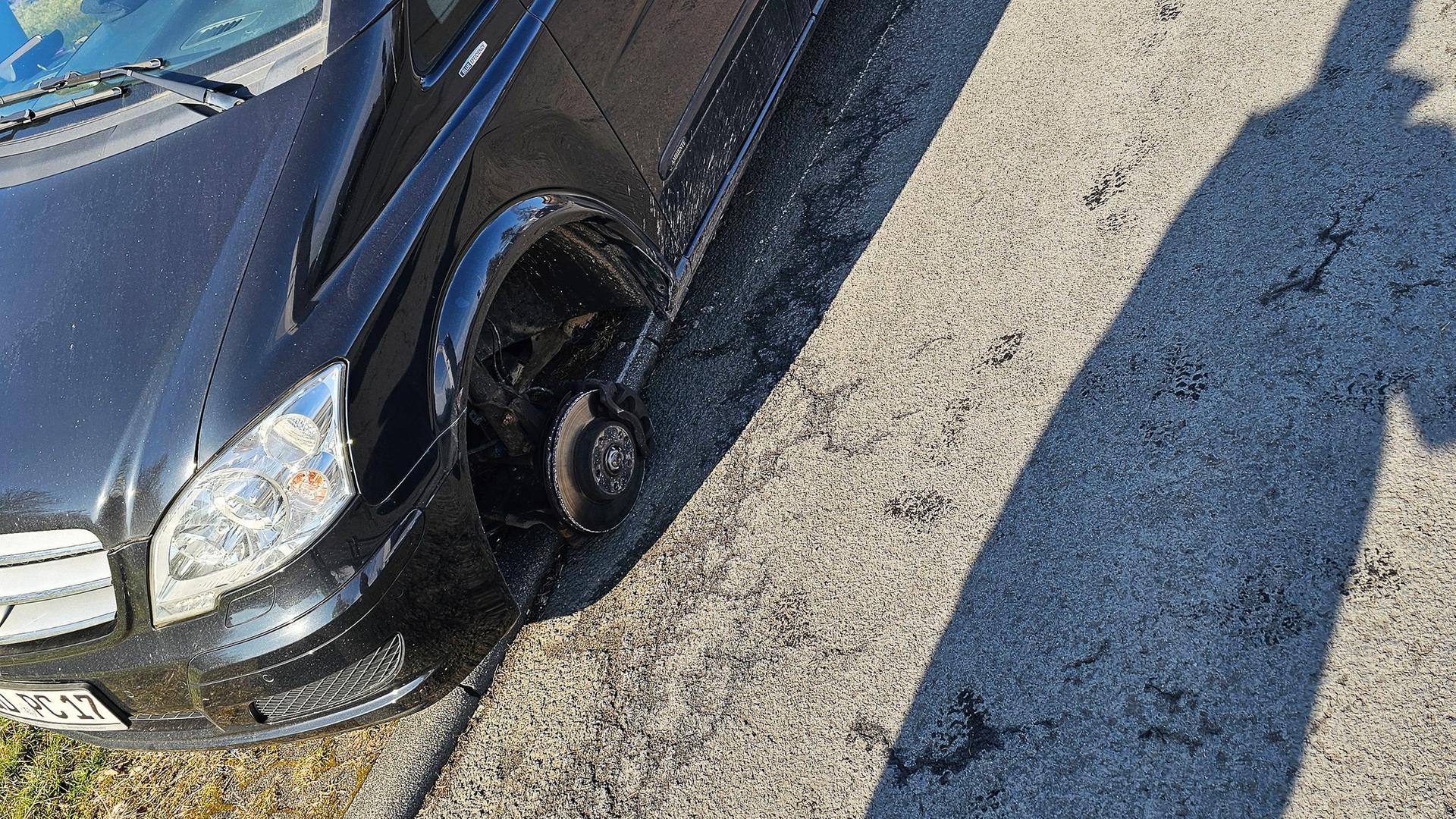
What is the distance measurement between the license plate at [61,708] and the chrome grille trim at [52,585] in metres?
0.13

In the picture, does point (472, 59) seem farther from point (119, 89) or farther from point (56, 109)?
point (56, 109)

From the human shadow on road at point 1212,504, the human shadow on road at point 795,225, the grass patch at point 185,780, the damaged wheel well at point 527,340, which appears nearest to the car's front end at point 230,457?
the damaged wheel well at point 527,340

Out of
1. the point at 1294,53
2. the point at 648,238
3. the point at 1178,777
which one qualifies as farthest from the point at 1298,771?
the point at 1294,53

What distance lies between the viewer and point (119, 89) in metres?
2.56

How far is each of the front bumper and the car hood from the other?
0.67ft

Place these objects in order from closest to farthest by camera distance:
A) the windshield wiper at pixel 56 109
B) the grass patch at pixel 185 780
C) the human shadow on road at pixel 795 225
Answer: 1. the windshield wiper at pixel 56 109
2. the grass patch at pixel 185 780
3. the human shadow on road at pixel 795 225

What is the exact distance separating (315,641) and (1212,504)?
207 centimetres

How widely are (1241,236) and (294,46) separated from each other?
2.62 m

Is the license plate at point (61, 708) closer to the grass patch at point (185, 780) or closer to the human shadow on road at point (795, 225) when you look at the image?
the grass patch at point (185, 780)

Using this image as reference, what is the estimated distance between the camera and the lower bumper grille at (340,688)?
7.30 feet

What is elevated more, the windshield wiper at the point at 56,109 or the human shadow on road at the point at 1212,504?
the windshield wiper at the point at 56,109

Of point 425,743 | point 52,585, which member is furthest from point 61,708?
point 425,743

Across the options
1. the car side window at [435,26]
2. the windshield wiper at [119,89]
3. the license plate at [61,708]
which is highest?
the windshield wiper at [119,89]

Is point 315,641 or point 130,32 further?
point 130,32
